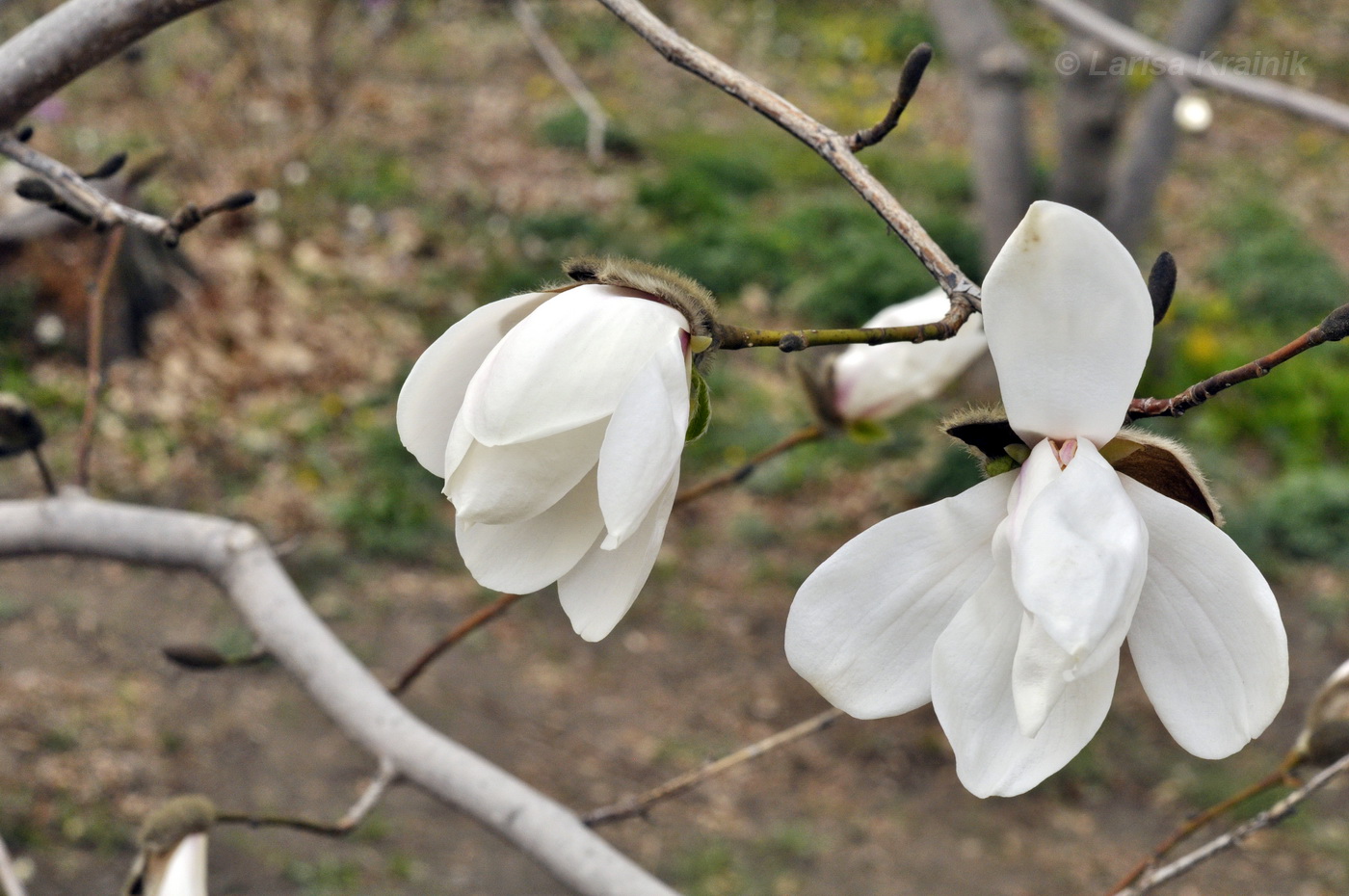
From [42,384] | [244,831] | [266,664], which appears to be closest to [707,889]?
[244,831]

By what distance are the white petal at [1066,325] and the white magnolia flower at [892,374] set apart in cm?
50

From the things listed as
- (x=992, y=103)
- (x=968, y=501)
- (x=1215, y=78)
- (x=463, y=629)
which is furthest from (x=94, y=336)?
(x=992, y=103)

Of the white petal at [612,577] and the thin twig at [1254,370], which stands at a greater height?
the thin twig at [1254,370]

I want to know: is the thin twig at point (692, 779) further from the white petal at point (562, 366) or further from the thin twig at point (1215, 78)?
the thin twig at point (1215, 78)

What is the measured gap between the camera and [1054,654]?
51cm

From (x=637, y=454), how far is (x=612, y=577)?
0.27ft

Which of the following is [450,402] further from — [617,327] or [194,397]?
[194,397]

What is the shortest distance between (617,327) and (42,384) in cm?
425

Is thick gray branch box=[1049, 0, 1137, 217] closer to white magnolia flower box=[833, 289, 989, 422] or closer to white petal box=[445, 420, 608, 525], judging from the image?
white magnolia flower box=[833, 289, 989, 422]

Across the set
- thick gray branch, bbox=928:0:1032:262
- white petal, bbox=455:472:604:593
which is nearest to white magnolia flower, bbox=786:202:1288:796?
white petal, bbox=455:472:604:593

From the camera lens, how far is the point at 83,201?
0.88m

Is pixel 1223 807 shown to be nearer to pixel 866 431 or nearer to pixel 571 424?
pixel 866 431

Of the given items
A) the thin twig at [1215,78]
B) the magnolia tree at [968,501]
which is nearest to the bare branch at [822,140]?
the magnolia tree at [968,501]

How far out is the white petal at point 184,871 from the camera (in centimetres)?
92
